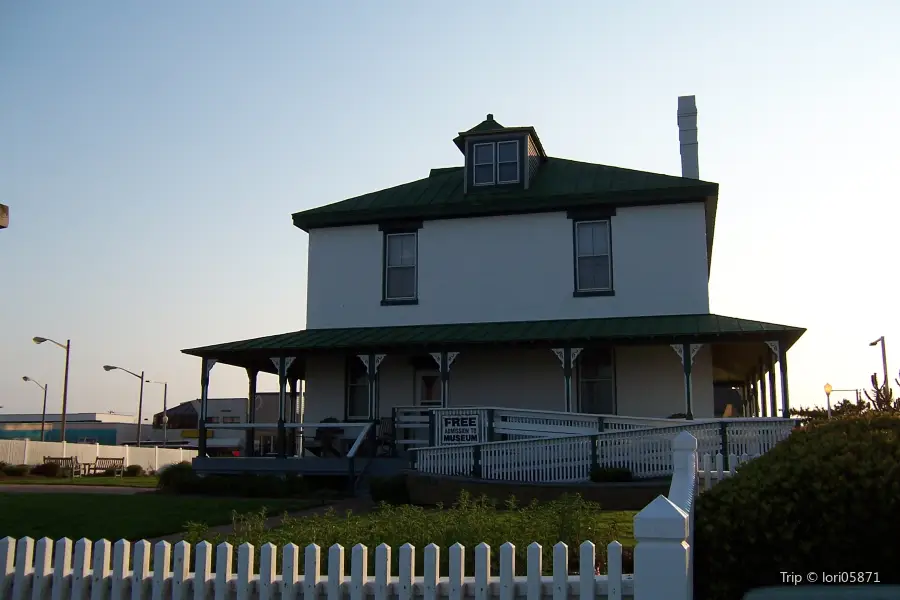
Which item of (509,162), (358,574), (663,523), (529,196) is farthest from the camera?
(509,162)

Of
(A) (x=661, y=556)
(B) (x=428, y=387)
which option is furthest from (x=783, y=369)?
(A) (x=661, y=556)

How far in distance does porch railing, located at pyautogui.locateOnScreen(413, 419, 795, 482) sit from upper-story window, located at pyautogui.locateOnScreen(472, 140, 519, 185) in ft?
33.1

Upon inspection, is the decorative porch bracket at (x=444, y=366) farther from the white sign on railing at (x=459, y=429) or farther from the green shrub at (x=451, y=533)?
the green shrub at (x=451, y=533)

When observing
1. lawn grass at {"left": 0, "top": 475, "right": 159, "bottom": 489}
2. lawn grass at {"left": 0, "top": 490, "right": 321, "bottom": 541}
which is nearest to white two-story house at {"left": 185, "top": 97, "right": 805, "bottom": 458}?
lawn grass at {"left": 0, "top": 475, "right": 159, "bottom": 489}

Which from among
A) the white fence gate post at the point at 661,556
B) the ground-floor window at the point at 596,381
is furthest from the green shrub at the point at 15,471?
the white fence gate post at the point at 661,556

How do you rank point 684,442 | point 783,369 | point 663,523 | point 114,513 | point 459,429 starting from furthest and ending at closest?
point 783,369 → point 459,429 → point 114,513 → point 684,442 → point 663,523

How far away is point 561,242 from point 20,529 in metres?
15.5

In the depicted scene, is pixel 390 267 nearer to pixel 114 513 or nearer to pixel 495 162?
pixel 495 162

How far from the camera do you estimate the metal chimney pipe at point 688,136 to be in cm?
2648

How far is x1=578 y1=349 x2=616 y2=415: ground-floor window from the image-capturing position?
24.0 metres

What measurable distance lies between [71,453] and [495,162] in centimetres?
2698

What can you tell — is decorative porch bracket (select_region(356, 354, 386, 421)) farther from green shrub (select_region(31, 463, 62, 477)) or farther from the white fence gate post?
the white fence gate post

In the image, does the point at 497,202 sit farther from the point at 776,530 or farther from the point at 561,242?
the point at 776,530

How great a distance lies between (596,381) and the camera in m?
24.1
